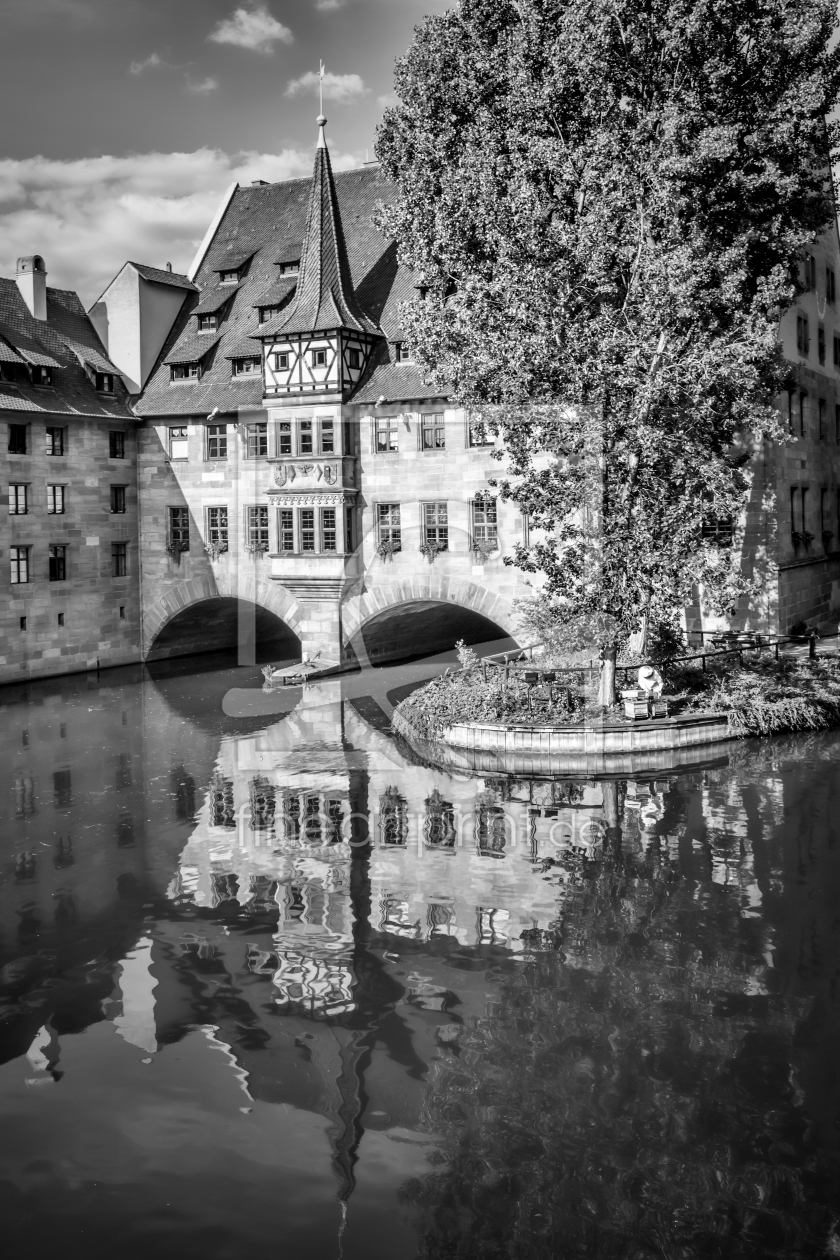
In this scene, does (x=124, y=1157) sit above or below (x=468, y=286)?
below

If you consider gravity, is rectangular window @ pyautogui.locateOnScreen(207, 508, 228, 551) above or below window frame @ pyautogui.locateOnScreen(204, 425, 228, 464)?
below

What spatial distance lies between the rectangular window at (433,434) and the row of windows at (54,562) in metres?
11.7

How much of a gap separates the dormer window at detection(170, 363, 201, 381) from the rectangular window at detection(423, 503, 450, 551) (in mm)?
9893

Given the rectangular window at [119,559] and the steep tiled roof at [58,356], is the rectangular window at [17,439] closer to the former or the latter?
the steep tiled roof at [58,356]

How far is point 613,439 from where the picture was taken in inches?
873

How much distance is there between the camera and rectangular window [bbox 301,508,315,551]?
3206 cm

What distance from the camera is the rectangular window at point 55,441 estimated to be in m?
33.8

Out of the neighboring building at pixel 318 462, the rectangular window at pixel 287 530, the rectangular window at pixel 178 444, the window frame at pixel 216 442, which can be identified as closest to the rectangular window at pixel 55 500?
the neighboring building at pixel 318 462

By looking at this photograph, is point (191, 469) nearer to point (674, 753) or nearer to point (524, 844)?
point (674, 753)

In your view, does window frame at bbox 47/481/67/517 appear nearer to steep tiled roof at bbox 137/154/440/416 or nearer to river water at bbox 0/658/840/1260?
steep tiled roof at bbox 137/154/440/416

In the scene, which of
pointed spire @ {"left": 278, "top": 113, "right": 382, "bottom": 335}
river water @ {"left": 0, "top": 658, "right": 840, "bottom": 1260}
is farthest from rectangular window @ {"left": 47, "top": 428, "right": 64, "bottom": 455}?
river water @ {"left": 0, "top": 658, "right": 840, "bottom": 1260}

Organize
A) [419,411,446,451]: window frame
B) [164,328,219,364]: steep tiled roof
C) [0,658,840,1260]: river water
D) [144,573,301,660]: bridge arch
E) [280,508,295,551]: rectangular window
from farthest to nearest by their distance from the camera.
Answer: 1. [164,328,219,364]: steep tiled roof
2. [144,573,301,660]: bridge arch
3. [280,508,295,551]: rectangular window
4. [419,411,446,451]: window frame
5. [0,658,840,1260]: river water

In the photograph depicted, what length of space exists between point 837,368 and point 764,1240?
33778mm

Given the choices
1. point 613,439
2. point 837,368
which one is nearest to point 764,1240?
point 613,439
